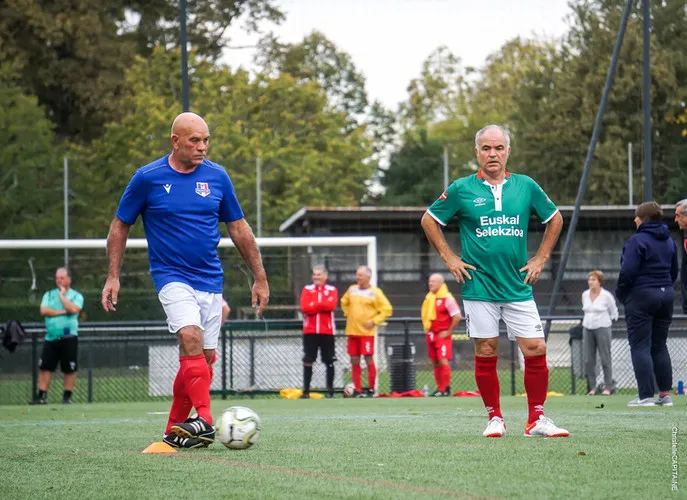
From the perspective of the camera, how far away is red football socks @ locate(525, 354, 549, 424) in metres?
7.71

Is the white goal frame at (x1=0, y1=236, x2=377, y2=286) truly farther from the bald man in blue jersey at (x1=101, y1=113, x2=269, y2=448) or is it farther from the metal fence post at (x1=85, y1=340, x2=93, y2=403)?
the bald man in blue jersey at (x1=101, y1=113, x2=269, y2=448)

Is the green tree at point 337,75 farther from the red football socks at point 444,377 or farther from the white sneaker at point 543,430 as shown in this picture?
the white sneaker at point 543,430

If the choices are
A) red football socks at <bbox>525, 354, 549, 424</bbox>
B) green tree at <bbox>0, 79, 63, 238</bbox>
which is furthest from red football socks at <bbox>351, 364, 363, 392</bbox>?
green tree at <bbox>0, 79, 63, 238</bbox>

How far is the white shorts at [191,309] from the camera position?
22.9ft

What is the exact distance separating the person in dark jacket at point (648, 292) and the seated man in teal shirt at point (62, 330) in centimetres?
840

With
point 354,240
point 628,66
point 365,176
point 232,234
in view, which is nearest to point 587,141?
point 628,66

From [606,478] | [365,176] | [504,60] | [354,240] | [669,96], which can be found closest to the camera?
[606,478]

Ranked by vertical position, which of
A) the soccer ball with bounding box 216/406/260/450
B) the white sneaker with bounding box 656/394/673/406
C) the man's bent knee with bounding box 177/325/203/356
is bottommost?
the white sneaker with bounding box 656/394/673/406

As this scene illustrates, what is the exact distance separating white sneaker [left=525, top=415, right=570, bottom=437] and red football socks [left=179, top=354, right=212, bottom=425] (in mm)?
2120

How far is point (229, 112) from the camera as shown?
4484cm

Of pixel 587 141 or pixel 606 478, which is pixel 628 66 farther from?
pixel 606 478

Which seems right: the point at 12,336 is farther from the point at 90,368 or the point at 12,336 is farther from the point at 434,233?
the point at 434,233

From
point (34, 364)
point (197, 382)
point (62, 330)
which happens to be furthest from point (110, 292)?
point (34, 364)

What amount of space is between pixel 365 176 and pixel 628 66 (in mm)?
13001
